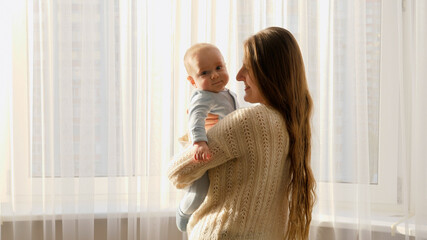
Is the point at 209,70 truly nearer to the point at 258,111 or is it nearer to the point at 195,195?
the point at 258,111

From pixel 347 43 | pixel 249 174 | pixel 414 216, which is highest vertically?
pixel 347 43

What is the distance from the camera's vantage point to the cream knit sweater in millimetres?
1607

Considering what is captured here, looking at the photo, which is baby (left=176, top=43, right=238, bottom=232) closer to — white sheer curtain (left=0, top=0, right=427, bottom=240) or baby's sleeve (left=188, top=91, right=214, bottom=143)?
baby's sleeve (left=188, top=91, right=214, bottom=143)

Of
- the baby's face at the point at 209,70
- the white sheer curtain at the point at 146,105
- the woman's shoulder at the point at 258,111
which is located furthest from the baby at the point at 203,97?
the white sheer curtain at the point at 146,105

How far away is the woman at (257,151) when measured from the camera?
63.4 inches

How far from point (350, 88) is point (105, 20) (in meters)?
1.19

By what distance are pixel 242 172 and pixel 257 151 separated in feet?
0.26

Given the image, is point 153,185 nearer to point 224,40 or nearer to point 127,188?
point 127,188

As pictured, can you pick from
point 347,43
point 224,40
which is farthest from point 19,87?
point 347,43

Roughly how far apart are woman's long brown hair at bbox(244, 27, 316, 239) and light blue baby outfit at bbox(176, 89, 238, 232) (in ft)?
0.64

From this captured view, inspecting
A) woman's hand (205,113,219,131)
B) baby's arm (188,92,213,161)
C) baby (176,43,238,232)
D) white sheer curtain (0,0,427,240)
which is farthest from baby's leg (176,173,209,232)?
white sheer curtain (0,0,427,240)

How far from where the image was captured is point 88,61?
8.43 feet

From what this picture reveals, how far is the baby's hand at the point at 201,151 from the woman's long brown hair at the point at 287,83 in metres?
0.24

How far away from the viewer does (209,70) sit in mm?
1833
